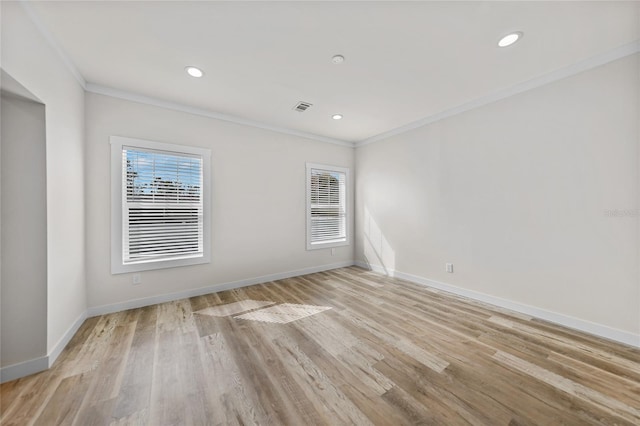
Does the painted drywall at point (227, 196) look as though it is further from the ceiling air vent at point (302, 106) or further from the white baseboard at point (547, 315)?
the white baseboard at point (547, 315)

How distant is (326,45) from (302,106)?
50.8 inches

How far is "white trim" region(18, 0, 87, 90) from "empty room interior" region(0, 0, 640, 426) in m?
0.04

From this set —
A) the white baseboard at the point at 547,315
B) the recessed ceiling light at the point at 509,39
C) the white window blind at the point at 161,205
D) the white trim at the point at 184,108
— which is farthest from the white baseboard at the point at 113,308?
the recessed ceiling light at the point at 509,39

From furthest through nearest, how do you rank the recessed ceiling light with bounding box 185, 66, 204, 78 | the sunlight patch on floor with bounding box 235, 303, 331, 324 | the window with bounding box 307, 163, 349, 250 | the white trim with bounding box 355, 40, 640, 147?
the window with bounding box 307, 163, 349, 250 → the sunlight patch on floor with bounding box 235, 303, 331, 324 → the recessed ceiling light with bounding box 185, 66, 204, 78 → the white trim with bounding box 355, 40, 640, 147

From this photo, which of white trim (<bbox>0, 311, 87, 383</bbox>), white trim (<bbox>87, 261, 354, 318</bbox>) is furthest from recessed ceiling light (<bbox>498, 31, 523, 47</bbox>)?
white trim (<bbox>0, 311, 87, 383</bbox>)

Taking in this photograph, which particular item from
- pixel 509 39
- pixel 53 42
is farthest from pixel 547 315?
pixel 53 42

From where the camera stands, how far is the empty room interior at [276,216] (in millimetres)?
1637

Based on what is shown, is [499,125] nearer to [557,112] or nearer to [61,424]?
[557,112]

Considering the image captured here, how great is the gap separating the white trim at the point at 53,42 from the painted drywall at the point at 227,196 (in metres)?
0.27

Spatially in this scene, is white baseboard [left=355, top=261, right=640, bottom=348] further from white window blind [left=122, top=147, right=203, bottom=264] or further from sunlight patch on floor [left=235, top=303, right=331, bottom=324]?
white window blind [left=122, top=147, right=203, bottom=264]

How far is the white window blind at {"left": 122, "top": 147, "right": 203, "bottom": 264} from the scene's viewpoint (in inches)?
116

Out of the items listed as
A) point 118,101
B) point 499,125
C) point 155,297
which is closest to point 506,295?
point 499,125

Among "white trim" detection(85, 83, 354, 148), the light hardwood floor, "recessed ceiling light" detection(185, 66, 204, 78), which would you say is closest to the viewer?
the light hardwood floor

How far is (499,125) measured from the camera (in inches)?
117
